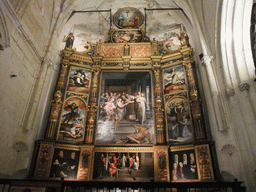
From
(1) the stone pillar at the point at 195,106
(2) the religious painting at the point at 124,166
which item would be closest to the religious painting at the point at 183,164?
(1) the stone pillar at the point at 195,106

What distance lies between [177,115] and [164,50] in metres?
4.05

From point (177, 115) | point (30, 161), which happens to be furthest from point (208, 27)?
point (30, 161)

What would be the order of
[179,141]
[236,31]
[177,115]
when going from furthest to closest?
[177,115] → [179,141] → [236,31]

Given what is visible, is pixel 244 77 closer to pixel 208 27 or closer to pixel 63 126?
pixel 208 27

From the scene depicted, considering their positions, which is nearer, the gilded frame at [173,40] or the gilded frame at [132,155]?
the gilded frame at [132,155]

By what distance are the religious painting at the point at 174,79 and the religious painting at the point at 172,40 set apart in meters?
1.36

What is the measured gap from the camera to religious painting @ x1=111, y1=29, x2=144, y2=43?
12.1 metres

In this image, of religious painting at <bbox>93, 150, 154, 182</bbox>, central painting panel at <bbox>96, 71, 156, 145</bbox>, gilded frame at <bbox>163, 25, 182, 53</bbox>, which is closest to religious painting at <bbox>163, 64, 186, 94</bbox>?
central painting panel at <bbox>96, 71, 156, 145</bbox>

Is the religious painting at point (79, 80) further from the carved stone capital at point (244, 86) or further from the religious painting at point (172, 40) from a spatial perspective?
the carved stone capital at point (244, 86)

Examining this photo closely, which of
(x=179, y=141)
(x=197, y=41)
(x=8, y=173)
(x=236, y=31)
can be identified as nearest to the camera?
(x=8, y=173)

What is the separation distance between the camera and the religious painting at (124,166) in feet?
26.6

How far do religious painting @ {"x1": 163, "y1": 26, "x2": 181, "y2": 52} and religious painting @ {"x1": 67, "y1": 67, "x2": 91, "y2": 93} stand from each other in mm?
4632

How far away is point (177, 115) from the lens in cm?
926

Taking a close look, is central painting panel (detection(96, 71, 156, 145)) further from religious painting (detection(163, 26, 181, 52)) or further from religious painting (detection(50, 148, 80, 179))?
religious painting (detection(163, 26, 181, 52))
